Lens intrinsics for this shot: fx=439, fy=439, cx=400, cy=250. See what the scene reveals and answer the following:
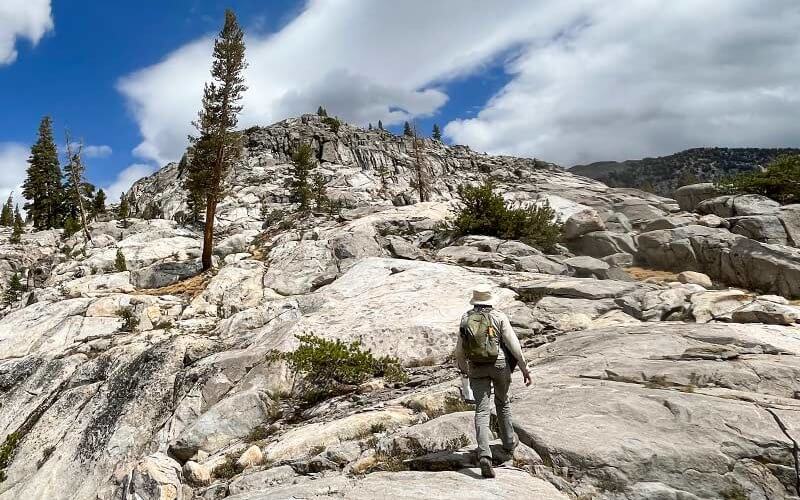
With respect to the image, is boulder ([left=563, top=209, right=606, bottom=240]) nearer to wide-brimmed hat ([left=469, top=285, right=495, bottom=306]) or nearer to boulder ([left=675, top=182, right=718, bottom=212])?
boulder ([left=675, top=182, right=718, bottom=212])

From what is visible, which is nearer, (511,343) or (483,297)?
(511,343)

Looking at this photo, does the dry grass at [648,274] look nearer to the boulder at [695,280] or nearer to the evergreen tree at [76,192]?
the boulder at [695,280]

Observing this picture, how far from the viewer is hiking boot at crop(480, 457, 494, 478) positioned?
18.9 feet

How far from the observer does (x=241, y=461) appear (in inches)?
327

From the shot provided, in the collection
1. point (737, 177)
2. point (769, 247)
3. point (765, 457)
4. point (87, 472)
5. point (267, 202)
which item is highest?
point (267, 202)

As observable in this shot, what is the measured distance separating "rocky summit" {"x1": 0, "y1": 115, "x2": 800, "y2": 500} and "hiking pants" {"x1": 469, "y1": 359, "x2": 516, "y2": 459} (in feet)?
1.43

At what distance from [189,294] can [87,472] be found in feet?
36.3

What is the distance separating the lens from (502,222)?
25.4 m

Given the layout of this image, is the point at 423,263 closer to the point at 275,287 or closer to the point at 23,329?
the point at 275,287

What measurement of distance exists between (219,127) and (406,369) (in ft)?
74.2

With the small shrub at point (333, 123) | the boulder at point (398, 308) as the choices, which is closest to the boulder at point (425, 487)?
the boulder at point (398, 308)

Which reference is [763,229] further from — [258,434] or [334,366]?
[258,434]

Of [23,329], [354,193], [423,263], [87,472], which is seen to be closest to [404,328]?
[423,263]

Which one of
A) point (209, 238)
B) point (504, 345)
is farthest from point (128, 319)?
point (504, 345)
